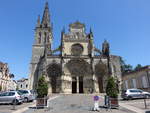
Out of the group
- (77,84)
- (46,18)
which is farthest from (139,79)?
(46,18)

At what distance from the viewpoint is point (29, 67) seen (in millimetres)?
35031

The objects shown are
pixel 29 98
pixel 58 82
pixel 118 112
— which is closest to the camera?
pixel 118 112

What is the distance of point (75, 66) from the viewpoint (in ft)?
107

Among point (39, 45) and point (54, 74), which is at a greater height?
point (39, 45)

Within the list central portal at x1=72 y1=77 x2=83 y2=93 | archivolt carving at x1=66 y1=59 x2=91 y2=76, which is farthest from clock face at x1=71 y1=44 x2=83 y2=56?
central portal at x1=72 y1=77 x2=83 y2=93

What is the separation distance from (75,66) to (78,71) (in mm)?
1275

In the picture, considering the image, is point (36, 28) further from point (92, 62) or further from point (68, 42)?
point (92, 62)

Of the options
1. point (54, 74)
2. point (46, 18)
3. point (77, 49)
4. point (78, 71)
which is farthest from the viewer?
point (46, 18)

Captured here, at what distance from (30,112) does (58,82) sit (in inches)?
861

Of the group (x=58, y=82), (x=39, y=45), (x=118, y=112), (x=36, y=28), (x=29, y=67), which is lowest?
(x=118, y=112)

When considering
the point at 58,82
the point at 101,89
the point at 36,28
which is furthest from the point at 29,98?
the point at 36,28

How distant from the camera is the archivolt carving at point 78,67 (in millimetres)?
32375

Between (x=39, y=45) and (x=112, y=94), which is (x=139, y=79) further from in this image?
(x=39, y=45)

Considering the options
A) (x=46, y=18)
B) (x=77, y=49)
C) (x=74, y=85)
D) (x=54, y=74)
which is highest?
(x=46, y=18)
